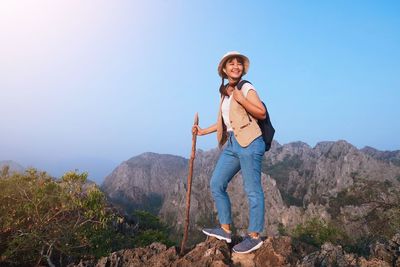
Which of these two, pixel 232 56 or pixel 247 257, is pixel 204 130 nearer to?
pixel 232 56

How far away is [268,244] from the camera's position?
6273 mm

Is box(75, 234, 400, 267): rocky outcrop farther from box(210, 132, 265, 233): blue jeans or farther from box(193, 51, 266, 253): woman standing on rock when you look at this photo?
box(210, 132, 265, 233): blue jeans

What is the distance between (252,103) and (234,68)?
2.97 feet

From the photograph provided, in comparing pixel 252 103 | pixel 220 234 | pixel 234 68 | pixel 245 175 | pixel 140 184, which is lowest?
pixel 140 184

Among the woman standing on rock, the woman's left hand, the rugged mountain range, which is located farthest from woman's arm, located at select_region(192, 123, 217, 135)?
the rugged mountain range

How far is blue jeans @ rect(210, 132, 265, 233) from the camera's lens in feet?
20.1

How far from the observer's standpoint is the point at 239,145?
6.29 metres

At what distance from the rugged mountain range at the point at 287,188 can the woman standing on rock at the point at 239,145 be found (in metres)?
76.1

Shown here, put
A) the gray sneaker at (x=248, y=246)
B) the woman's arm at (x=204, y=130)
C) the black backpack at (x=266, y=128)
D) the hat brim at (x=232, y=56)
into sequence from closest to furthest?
the gray sneaker at (x=248, y=246) → the black backpack at (x=266, y=128) → the hat brim at (x=232, y=56) → the woman's arm at (x=204, y=130)

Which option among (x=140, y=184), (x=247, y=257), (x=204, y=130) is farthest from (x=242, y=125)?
(x=140, y=184)

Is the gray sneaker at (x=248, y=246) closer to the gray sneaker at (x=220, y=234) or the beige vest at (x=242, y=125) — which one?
the gray sneaker at (x=220, y=234)

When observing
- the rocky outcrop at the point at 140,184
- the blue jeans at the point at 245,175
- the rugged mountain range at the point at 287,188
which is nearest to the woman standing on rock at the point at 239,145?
the blue jeans at the point at 245,175

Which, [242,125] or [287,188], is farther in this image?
[287,188]

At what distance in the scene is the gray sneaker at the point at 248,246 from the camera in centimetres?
604
